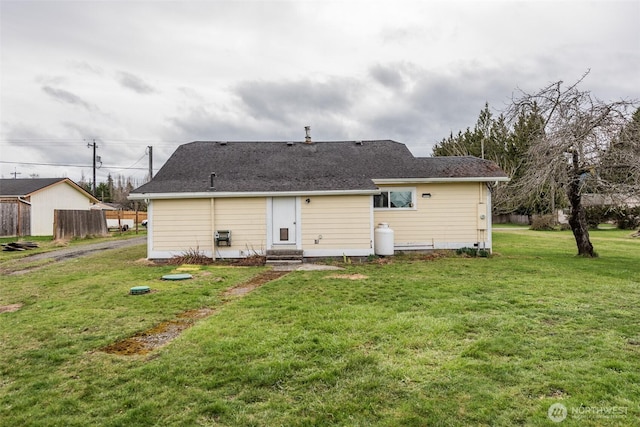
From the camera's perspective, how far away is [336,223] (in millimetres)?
11219

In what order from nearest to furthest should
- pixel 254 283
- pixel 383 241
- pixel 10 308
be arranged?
pixel 10 308 → pixel 254 283 → pixel 383 241

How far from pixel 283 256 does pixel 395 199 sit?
4.47 meters

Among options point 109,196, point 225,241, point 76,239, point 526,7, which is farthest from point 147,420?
point 109,196

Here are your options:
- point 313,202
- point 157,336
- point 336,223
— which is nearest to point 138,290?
point 157,336

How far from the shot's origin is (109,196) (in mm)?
51312

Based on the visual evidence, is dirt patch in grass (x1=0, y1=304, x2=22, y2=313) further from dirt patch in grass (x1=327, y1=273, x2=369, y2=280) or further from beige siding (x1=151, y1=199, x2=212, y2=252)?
dirt patch in grass (x1=327, y1=273, x2=369, y2=280)

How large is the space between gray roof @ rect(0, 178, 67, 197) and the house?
1508cm

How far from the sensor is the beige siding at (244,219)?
11211 mm

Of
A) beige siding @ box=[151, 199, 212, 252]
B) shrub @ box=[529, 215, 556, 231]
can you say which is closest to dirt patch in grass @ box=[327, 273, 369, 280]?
beige siding @ box=[151, 199, 212, 252]

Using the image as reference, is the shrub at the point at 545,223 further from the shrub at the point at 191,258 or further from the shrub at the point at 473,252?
the shrub at the point at 191,258

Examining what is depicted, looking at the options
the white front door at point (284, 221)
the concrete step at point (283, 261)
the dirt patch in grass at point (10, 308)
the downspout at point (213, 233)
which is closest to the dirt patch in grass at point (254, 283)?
the concrete step at point (283, 261)

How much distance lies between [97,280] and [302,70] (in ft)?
48.1

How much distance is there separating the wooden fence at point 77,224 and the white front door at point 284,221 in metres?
12.5

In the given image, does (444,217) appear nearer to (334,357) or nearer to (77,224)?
(334,357)
